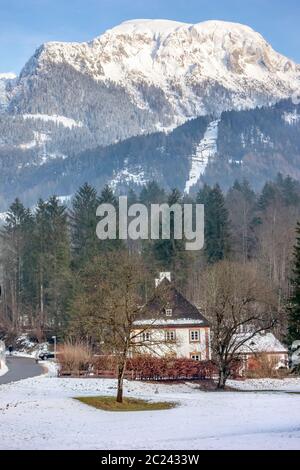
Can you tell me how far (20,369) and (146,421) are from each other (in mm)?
31058

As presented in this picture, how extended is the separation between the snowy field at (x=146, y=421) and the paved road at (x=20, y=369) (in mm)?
4556

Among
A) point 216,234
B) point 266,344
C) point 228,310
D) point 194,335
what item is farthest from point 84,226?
point 228,310

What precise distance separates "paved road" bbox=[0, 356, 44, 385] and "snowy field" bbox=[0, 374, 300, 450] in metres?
4.56

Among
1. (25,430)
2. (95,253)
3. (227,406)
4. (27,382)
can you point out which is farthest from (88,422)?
(95,253)

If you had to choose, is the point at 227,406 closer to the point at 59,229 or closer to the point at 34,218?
the point at 59,229

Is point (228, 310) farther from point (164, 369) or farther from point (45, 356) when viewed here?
point (45, 356)

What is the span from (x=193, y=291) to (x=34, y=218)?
2395 centimetres

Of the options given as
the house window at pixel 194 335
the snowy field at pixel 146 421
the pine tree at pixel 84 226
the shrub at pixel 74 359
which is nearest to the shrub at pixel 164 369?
the shrub at pixel 74 359

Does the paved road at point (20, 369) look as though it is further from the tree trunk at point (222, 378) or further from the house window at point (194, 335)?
the house window at point (194, 335)

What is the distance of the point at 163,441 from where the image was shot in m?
25.9

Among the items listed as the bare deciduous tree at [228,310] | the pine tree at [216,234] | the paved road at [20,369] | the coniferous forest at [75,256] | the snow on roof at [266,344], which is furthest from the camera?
the pine tree at [216,234]

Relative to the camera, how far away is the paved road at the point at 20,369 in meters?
53.4

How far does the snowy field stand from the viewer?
83.0 feet

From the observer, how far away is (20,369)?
61875 millimetres
